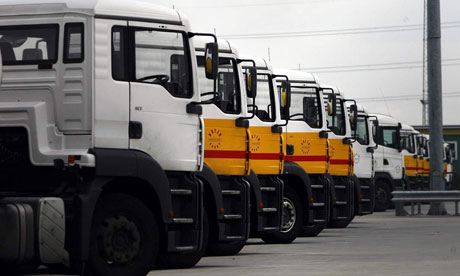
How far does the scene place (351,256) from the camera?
58.4 ft

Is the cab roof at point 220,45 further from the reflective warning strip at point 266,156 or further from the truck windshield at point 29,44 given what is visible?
the truck windshield at point 29,44

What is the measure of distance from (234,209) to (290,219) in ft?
16.7

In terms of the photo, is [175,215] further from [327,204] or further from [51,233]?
[327,204]

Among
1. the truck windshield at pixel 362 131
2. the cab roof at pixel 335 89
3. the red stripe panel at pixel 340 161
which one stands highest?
the cab roof at pixel 335 89

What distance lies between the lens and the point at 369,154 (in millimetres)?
30438

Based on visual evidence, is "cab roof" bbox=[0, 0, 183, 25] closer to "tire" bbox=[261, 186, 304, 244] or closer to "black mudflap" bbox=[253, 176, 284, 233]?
"black mudflap" bbox=[253, 176, 284, 233]

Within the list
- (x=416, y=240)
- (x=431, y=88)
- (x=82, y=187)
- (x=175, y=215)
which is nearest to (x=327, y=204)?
(x=416, y=240)

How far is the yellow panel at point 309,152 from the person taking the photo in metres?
22.8

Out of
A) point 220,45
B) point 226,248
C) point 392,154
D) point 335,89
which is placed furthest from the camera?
point 392,154

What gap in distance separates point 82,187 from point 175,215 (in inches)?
64.3

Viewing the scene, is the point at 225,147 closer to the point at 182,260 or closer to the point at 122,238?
the point at 182,260

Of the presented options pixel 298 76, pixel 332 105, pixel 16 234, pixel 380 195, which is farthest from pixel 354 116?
pixel 16 234

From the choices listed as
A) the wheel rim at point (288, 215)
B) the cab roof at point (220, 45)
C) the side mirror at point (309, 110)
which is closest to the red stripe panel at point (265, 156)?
the wheel rim at point (288, 215)

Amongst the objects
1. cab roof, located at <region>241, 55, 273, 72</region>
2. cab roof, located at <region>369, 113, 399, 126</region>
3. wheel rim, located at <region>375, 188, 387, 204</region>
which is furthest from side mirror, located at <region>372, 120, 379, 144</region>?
cab roof, located at <region>241, 55, 273, 72</region>
